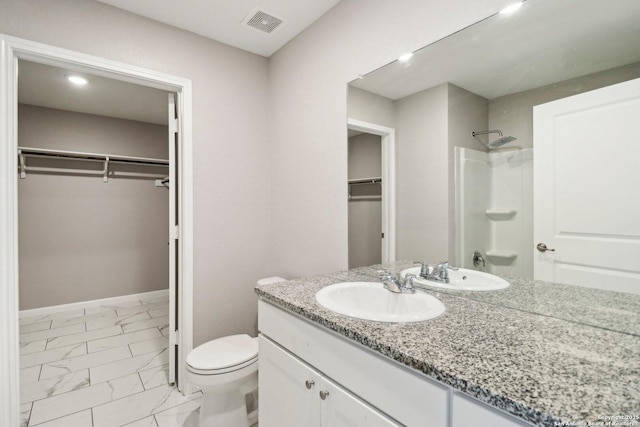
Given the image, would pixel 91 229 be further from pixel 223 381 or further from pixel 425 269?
pixel 425 269

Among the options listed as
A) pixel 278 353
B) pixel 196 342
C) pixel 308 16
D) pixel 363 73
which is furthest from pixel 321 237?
pixel 308 16

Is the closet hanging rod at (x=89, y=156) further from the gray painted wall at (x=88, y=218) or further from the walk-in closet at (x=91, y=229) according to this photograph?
the gray painted wall at (x=88, y=218)

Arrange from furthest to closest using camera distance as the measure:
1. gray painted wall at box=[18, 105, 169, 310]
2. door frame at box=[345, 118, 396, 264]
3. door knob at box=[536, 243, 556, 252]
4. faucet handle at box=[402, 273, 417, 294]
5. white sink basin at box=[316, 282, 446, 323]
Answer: gray painted wall at box=[18, 105, 169, 310], door frame at box=[345, 118, 396, 264], faucet handle at box=[402, 273, 417, 294], white sink basin at box=[316, 282, 446, 323], door knob at box=[536, 243, 556, 252]

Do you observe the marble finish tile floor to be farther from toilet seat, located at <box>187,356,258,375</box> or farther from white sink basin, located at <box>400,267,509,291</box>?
white sink basin, located at <box>400,267,509,291</box>

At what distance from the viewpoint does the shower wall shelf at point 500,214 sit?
1099 mm

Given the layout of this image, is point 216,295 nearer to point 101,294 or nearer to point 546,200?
point 546,200

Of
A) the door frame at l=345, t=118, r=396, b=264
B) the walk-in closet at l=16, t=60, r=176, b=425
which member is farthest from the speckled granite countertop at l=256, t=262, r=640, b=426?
the walk-in closet at l=16, t=60, r=176, b=425

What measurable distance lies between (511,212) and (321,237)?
113 centimetres

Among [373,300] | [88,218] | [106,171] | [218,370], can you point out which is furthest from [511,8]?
[88,218]

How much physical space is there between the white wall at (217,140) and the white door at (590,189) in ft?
6.05

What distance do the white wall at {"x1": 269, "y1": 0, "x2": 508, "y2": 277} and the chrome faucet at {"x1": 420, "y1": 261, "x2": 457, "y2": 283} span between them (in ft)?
1.68

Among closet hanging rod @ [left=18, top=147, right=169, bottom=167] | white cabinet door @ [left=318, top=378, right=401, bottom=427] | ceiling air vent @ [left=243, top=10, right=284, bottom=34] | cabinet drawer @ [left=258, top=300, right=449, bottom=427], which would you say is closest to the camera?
cabinet drawer @ [left=258, top=300, right=449, bottom=427]

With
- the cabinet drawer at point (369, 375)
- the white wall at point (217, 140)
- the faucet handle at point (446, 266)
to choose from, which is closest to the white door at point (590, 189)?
the faucet handle at point (446, 266)

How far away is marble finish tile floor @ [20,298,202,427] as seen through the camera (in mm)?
1818
